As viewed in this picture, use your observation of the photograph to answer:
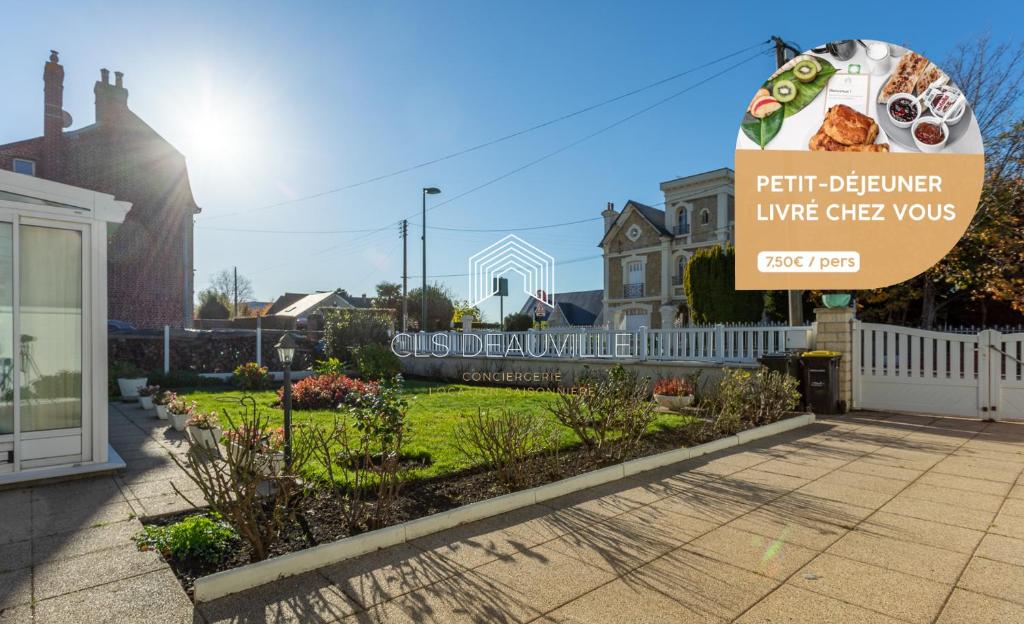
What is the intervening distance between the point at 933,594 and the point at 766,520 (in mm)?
1203

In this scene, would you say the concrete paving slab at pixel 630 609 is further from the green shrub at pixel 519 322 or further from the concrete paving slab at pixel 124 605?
the green shrub at pixel 519 322

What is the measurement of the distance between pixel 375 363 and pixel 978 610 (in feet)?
39.7

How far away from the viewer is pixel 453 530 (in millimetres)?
3949

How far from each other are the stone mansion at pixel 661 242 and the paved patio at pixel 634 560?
21651 mm

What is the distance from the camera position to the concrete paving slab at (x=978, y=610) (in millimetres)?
2688

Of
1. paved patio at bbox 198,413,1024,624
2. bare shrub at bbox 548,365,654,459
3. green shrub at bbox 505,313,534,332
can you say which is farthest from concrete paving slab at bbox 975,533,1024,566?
green shrub at bbox 505,313,534,332

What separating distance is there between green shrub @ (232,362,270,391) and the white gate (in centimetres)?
1218

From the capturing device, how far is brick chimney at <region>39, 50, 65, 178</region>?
2108 centimetres

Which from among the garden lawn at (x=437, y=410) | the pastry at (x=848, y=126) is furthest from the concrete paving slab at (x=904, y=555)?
the pastry at (x=848, y=126)

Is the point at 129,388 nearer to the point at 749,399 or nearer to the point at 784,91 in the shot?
the point at 749,399

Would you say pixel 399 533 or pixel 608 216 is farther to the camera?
pixel 608 216

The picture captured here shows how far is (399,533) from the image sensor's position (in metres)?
3.71

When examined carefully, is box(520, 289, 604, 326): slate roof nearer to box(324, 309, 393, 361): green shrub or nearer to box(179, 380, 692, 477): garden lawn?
box(324, 309, 393, 361): green shrub

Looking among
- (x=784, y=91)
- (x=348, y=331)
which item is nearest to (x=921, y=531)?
(x=784, y=91)
